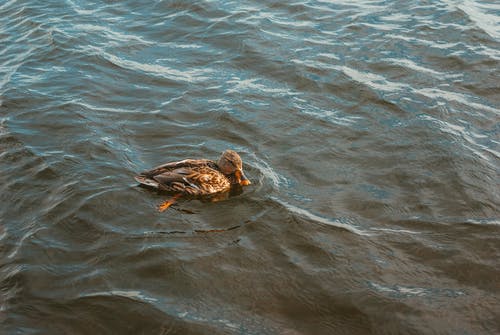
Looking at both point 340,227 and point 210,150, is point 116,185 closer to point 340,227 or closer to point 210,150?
point 210,150

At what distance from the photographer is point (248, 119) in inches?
388

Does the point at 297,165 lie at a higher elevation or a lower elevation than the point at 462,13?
lower

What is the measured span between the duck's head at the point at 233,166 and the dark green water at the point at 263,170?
0.19 metres

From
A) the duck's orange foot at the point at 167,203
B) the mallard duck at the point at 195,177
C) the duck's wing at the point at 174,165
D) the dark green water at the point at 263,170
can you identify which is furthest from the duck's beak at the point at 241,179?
the duck's orange foot at the point at 167,203

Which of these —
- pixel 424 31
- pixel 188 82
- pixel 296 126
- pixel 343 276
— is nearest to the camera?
pixel 343 276

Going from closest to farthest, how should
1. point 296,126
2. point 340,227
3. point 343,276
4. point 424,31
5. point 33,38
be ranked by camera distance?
point 343,276 < point 340,227 < point 296,126 < point 424,31 < point 33,38

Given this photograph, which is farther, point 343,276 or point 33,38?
point 33,38

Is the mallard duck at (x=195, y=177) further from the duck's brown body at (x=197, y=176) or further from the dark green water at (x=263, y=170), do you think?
the dark green water at (x=263, y=170)

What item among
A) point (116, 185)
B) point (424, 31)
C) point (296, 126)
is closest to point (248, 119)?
point (296, 126)

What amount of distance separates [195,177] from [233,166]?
53 cm

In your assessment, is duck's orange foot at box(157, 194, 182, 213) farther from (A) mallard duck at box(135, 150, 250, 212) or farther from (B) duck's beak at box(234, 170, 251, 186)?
(B) duck's beak at box(234, 170, 251, 186)

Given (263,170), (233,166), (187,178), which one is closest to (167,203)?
(187,178)

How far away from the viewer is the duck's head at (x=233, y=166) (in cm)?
802

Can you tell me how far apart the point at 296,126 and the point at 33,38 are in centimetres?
710
